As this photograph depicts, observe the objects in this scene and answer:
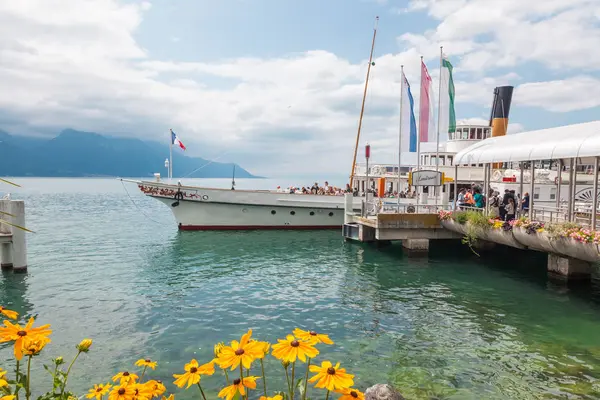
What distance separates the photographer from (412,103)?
87.6ft

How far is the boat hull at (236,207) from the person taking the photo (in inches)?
1265

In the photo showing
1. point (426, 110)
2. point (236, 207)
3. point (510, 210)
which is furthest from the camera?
point (236, 207)

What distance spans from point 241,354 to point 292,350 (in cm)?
33

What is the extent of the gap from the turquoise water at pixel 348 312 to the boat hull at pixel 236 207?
26.7 feet

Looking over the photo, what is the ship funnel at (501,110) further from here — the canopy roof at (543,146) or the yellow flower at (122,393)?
the yellow flower at (122,393)

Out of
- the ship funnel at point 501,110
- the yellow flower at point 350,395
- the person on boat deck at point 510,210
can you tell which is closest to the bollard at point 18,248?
the yellow flower at point 350,395

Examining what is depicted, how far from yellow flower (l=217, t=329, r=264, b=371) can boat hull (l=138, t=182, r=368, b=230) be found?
29.6 m

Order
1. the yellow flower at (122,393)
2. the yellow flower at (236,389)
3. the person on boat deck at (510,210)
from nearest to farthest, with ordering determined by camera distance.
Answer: the yellow flower at (236,389)
the yellow flower at (122,393)
the person on boat deck at (510,210)

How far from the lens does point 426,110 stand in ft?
84.4

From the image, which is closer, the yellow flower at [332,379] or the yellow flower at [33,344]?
the yellow flower at [332,379]

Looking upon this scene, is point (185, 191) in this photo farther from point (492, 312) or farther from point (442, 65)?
point (492, 312)

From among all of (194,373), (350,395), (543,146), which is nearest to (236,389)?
(194,373)

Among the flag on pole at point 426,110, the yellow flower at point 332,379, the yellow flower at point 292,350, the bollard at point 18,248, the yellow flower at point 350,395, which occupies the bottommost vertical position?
the bollard at point 18,248

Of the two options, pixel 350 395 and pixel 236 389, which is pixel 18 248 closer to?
pixel 236 389
